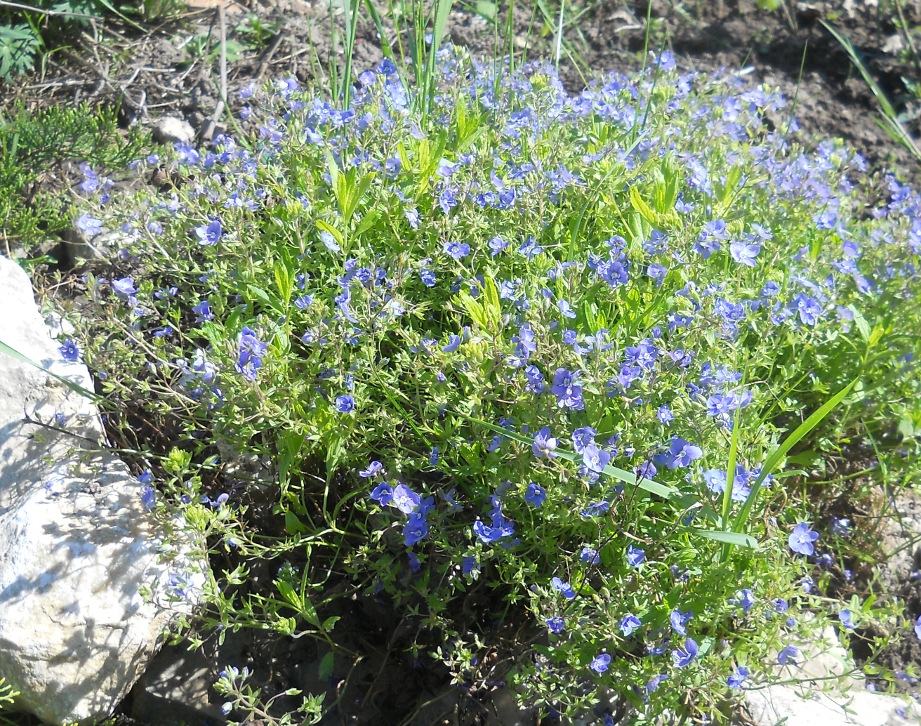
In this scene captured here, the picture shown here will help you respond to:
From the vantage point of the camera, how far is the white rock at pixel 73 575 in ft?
8.11

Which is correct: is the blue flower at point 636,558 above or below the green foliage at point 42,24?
below

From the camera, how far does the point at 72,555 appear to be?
8.41ft

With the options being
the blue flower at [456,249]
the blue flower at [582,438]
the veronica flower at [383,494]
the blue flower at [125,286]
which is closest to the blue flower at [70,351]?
the blue flower at [125,286]

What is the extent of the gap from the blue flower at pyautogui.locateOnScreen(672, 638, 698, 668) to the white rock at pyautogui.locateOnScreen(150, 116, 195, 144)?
322 cm

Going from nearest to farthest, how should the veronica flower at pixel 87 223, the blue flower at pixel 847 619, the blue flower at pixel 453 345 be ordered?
1. the blue flower at pixel 847 619
2. the blue flower at pixel 453 345
3. the veronica flower at pixel 87 223

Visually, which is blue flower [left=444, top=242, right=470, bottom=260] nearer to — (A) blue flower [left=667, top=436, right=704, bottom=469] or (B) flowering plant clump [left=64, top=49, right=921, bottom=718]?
(B) flowering plant clump [left=64, top=49, right=921, bottom=718]

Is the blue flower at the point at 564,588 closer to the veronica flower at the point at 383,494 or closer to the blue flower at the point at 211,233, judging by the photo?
the veronica flower at the point at 383,494

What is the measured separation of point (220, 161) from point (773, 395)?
2.07 meters

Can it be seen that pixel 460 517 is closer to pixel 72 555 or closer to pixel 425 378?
pixel 425 378

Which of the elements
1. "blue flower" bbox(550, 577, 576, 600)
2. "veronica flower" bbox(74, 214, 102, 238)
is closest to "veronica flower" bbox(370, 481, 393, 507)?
"blue flower" bbox(550, 577, 576, 600)

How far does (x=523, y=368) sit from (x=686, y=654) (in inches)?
32.2

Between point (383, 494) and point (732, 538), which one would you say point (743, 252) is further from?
point (383, 494)

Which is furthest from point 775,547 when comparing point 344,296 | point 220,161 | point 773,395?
point 220,161

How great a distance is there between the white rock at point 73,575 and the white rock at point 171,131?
1780 mm
